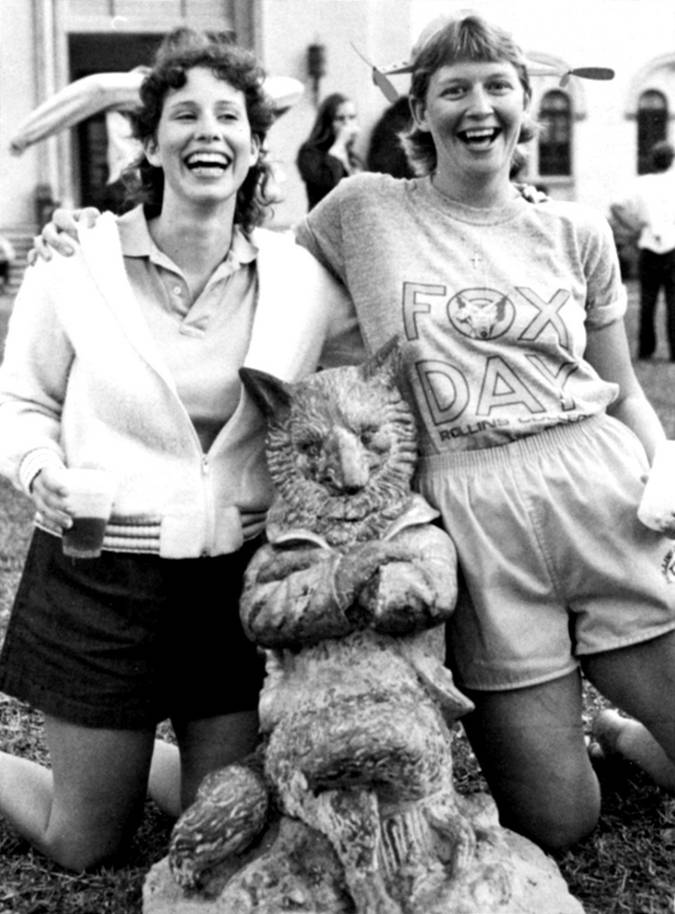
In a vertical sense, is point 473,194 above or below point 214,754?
above

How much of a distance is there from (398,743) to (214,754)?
2.95 ft

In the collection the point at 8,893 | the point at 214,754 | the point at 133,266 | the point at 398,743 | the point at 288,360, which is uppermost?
the point at 133,266

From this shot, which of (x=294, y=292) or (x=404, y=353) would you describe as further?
(x=294, y=292)

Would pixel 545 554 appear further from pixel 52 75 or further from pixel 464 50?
pixel 52 75

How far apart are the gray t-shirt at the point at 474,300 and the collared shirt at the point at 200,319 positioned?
250 millimetres

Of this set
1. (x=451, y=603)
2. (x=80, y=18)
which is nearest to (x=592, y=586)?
(x=451, y=603)

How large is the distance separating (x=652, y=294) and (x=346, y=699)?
932 cm

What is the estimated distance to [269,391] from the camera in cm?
271

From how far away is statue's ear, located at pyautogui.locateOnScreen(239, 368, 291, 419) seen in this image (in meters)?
2.70

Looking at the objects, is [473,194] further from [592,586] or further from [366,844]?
[366,844]

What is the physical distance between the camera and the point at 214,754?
312cm

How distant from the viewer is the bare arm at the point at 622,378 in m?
3.17

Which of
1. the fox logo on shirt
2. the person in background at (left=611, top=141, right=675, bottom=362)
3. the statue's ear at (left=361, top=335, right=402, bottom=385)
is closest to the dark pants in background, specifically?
Answer: the person in background at (left=611, top=141, right=675, bottom=362)

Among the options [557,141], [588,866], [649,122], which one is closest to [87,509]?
[588,866]
